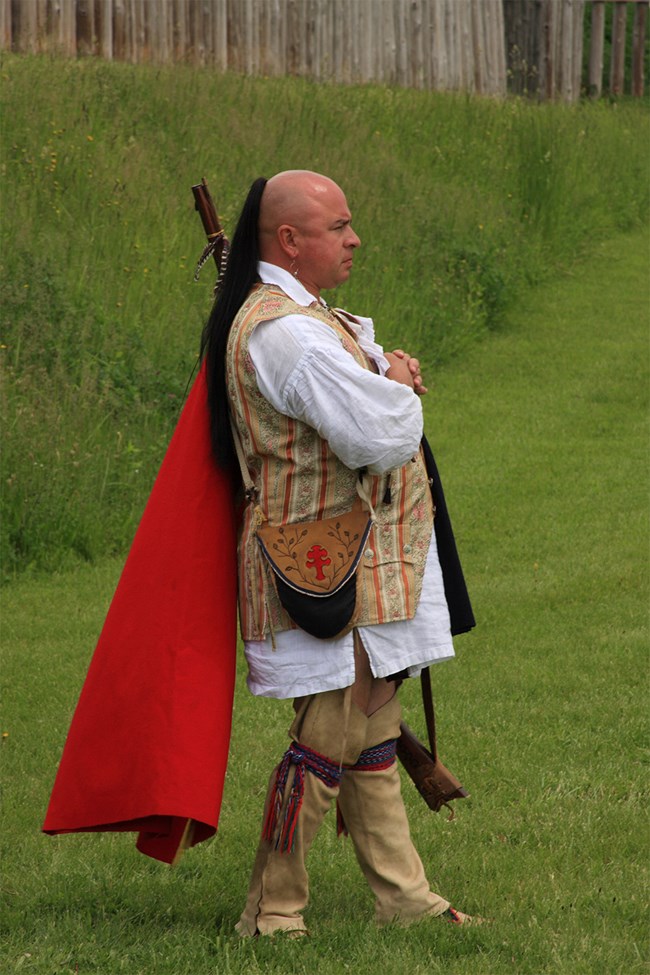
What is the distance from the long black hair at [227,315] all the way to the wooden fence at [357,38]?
31.2ft

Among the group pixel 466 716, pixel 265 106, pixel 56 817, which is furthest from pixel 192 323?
pixel 56 817

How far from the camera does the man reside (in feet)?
12.5

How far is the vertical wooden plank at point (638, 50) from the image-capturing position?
64.4ft

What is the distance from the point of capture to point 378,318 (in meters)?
11.6

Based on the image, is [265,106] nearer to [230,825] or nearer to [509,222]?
[509,222]

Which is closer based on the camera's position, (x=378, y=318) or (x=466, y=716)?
(x=466, y=716)

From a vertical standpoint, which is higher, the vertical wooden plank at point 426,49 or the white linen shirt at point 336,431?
the vertical wooden plank at point 426,49

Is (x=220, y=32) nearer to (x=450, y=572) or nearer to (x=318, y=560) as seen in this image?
(x=450, y=572)

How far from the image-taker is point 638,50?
19.7 meters

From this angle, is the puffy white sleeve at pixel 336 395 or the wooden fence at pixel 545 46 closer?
the puffy white sleeve at pixel 336 395

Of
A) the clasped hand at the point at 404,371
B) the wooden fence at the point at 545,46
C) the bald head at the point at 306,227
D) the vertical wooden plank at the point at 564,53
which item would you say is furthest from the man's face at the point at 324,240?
the vertical wooden plank at the point at 564,53

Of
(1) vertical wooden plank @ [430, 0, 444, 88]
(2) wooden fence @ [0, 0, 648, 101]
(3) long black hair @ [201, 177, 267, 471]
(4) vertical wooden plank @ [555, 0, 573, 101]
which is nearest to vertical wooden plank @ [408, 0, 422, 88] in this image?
(2) wooden fence @ [0, 0, 648, 101]

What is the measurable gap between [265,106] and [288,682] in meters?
10.5

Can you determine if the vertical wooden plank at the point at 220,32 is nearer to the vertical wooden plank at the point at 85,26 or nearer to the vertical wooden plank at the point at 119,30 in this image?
the vertical wooden plank at the point at 119,30
